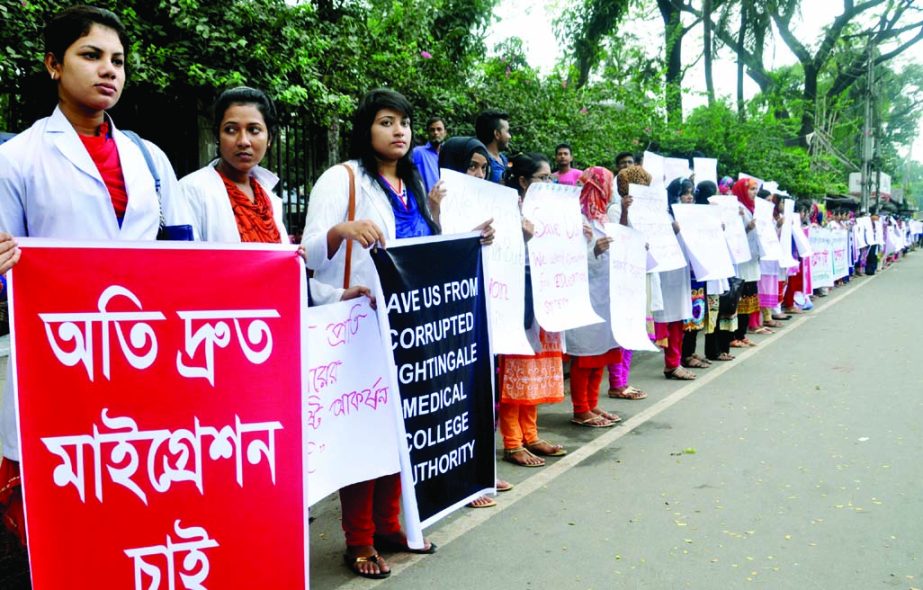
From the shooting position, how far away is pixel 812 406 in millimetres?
6641

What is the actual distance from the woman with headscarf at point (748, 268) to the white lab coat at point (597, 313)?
387 cm

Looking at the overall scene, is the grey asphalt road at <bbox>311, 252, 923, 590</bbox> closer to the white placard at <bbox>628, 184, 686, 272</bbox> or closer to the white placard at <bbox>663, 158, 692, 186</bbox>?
the white placard at <bbox>628, 184, 686, 272</bbox>

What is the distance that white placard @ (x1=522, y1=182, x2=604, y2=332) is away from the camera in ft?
16.7

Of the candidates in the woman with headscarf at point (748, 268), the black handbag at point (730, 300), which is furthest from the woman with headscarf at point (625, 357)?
the woman with headscarf at point (748, 268)

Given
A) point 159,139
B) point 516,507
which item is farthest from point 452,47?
point 516,507

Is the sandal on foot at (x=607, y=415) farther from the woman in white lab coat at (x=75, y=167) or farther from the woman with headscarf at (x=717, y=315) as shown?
the woman in white lab coat at (x=75, y=167)

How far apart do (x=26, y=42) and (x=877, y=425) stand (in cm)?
610

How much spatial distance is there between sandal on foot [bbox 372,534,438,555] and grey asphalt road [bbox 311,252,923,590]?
49 millimetres

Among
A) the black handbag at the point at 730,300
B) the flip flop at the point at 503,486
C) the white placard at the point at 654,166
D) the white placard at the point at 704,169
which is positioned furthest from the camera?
the white placard at the point at 704,169

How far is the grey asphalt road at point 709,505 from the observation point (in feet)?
11.6

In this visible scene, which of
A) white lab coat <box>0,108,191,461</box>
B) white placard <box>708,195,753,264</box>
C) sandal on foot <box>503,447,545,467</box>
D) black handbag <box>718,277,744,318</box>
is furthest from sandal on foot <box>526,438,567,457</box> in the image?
white placard <box>708,195,753,264</box>

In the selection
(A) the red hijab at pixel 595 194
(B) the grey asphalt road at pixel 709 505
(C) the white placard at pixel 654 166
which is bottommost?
(B) the grey asphalt road at pixel 709 505

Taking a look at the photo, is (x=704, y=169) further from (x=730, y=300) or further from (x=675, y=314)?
(x=675, y=314)

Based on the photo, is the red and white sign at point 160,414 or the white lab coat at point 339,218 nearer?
the red and white sign at point 160,414
